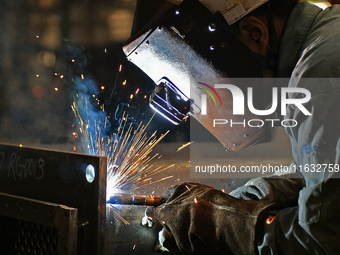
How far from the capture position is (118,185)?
235 cm

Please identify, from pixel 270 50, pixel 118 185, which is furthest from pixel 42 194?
pixel 270 50

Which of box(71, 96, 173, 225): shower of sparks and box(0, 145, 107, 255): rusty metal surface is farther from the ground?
box(71, 96, 173, 225): shower of sparks

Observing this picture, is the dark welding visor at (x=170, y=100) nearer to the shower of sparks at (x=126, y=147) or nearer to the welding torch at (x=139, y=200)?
the welding torch at (x=139, y=200)

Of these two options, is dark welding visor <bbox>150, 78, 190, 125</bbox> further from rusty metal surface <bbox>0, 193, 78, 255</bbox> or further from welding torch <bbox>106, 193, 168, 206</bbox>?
rusty metal surface <bbox>0, 193, 78, 255</bbox>

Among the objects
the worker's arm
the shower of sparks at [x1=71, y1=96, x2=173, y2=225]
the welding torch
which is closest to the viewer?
the worker's arm

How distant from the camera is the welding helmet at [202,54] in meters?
1.58

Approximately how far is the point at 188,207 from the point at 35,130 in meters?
1.74

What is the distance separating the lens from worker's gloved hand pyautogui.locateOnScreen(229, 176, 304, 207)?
5.11 ft

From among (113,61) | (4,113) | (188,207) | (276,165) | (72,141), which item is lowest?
(188,207)

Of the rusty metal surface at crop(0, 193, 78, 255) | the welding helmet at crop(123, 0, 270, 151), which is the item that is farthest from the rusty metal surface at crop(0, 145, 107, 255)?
the welding helmet at crop(123, 0, 270, 151)

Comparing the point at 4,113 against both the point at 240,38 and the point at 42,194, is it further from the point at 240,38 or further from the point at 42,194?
the point at 240,38

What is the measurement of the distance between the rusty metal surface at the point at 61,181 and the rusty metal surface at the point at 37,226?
7 centimetres

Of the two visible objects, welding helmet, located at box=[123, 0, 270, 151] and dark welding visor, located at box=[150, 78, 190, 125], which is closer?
welding helmet, located at box=[123, 0, 270, 151]

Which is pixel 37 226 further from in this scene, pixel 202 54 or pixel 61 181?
pixel 202 54
